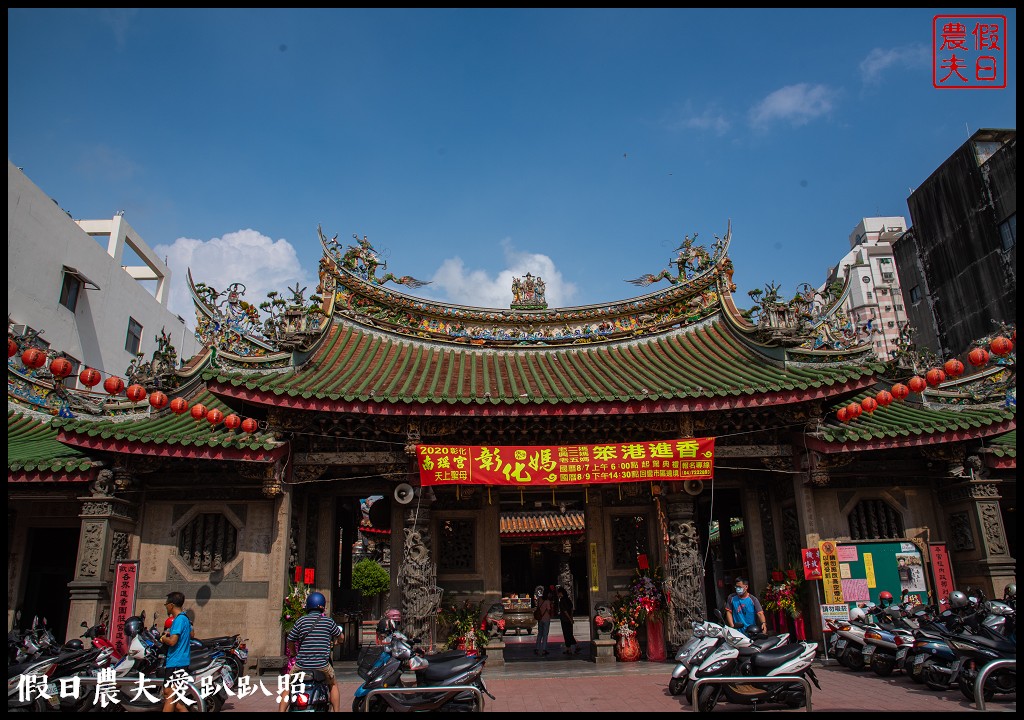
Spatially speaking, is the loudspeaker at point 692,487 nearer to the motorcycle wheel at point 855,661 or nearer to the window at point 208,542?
the motorcycle wheel at point 855,661

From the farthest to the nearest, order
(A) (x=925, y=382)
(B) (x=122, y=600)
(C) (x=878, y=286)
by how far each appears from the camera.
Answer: (C) (x=878, y=286) → (A) (x=925, y=382) → (B) (x=122, y=600)

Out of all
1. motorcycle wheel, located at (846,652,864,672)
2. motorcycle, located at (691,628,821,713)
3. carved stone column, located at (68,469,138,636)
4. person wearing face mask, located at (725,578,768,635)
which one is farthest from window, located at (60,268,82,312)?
motorcycle wheel, located at (846,652,864,672)

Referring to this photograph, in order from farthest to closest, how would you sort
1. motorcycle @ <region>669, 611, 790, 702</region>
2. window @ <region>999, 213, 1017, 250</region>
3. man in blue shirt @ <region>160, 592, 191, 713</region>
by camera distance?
window @ <region>999, 213, 1017, 250</region>, motorcycle @ <region>669, 611, 790, 702</region>, man in blue shirt @ <region>160, 592, 191, 713</region>

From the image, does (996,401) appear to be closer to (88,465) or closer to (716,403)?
(716,403)

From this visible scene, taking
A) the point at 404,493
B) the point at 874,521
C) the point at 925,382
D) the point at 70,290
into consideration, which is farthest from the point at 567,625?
the point at 70,290

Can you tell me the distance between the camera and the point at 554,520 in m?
26.1

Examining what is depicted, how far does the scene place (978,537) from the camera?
11531 millimetres

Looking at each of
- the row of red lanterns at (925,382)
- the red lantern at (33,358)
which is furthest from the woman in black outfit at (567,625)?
the red lantern at (33,358)

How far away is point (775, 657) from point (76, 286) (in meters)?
25.5

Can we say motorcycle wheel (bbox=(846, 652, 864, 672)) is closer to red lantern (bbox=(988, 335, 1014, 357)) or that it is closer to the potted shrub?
red lantern (bbox=(988, 335, 1014, 357))

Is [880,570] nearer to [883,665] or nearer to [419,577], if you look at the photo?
[883,665]

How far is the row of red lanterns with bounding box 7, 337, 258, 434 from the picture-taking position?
964 centimetres

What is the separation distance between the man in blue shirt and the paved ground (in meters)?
1.40

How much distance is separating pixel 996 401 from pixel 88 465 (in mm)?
16396
